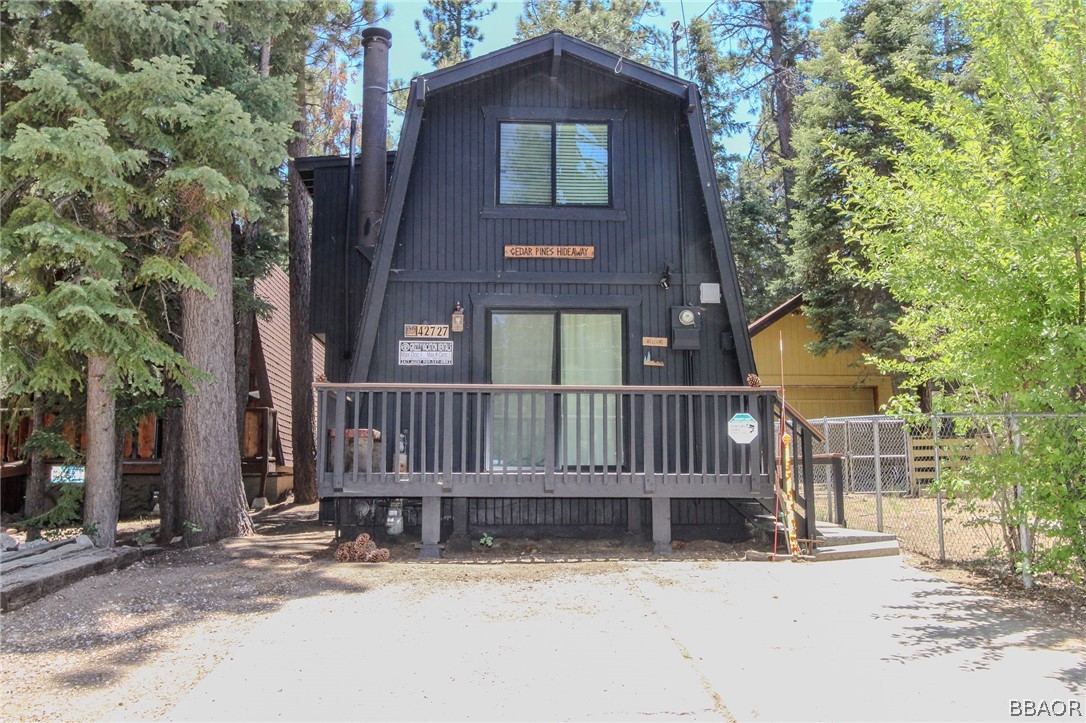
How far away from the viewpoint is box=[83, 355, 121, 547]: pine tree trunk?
760 cm

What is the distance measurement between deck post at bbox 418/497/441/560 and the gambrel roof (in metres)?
1.62

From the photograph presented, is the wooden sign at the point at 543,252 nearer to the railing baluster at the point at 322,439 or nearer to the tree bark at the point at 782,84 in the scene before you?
the railing baluster at the point at 322,439

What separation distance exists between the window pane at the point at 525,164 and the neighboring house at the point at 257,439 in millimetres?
5827

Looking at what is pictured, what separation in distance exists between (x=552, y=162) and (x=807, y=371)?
11821 mm

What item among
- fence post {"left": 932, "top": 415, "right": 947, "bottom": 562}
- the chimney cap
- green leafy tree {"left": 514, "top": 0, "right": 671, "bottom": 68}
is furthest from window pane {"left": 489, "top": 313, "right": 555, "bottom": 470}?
green leafy tree {"left": 514, "top": 0, "right": 671, "bottom": 68}

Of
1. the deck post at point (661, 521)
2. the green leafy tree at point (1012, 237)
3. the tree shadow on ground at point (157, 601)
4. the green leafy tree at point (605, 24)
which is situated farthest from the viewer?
the green leafy tree at point (605, 24)

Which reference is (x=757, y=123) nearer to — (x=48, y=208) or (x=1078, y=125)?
(x=1078, y=125)

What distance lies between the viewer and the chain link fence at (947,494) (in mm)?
6496

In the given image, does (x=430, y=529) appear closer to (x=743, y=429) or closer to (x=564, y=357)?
(x=564, y=357)

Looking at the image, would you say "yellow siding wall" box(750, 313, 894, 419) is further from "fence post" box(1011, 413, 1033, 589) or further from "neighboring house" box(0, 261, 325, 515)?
"fence post" box(1011, 413, 1033, 589)

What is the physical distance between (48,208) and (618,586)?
5.81 m

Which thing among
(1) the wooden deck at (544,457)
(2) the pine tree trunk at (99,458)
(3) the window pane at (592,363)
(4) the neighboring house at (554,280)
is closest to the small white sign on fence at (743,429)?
(1) the wooden deck at (544,457)

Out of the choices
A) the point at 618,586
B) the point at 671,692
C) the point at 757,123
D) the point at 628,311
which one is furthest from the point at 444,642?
the point at 757,123

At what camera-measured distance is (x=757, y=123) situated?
29297 millimetres
